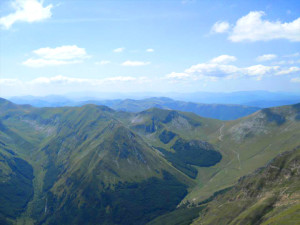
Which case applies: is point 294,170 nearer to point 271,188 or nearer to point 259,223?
point 271,188

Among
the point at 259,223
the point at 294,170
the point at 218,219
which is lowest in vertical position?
the point at 218,219

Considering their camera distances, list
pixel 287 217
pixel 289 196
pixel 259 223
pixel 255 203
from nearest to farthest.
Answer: pixel 287 217 → pixel 259 223 → pixel 289 196 → pixel 255 203

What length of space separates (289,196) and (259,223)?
35108 mm

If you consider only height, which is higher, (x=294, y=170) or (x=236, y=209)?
(x=294, y=170)

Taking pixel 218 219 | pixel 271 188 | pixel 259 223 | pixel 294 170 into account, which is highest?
pixel 294 170

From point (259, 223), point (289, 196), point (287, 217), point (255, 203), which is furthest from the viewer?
point (255, 203)

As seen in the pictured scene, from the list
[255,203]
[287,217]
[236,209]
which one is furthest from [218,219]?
[287,217]

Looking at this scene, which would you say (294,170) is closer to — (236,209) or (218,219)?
(236,209)

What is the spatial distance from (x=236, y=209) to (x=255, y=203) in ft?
61.4


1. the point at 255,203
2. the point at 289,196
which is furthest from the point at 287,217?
the point at 255,203

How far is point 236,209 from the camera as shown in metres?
197

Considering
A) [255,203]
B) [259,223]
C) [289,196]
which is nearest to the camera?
[259,223]

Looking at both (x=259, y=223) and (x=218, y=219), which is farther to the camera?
(x=218, y=219)

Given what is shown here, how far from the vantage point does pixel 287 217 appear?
138625 millimetres
